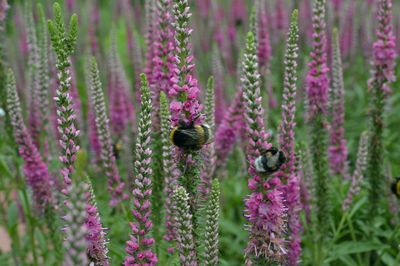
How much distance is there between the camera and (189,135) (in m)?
3.46

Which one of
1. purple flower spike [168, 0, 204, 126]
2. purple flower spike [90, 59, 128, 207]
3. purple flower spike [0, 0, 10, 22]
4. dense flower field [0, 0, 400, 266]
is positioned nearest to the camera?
dense flower field [0, 0, 400, 266]

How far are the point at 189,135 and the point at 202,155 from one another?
16.9 inches

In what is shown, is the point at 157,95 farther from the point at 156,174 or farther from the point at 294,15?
the point at 294,15

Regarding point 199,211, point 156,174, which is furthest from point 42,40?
point 199,211

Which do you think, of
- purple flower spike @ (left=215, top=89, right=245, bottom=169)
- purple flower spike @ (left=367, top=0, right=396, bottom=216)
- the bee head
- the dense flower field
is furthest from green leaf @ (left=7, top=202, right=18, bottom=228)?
the bee head

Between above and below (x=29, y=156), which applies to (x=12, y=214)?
below

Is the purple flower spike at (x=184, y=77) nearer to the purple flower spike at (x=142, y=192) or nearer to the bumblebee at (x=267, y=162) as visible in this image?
the purple flower spike at (x=142, y=192)

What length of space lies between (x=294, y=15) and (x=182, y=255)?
1.72m

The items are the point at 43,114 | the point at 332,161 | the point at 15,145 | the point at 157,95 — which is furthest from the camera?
the point at 332,161

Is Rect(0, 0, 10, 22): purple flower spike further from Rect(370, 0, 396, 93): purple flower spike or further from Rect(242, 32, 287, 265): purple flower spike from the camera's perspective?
Rect(370, 0, 396, 93): purple flower spike

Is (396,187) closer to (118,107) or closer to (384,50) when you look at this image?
(384,50)

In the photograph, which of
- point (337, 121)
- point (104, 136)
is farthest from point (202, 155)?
point (337, 121)

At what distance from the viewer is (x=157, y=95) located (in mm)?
4758

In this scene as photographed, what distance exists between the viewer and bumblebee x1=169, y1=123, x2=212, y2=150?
3.46 meters
